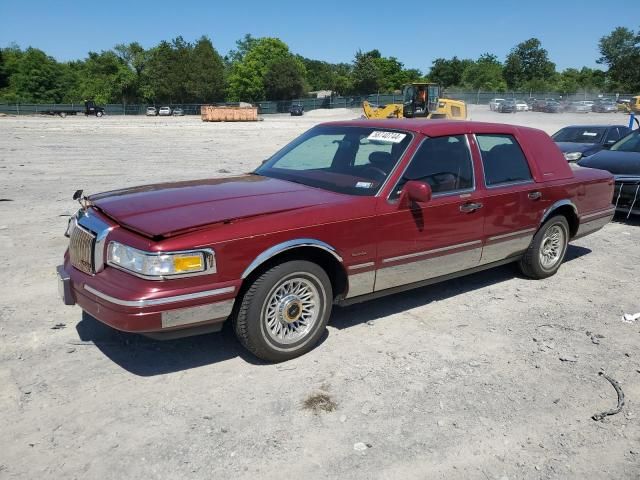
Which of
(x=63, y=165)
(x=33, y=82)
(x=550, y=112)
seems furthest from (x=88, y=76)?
(x=63, y=165)

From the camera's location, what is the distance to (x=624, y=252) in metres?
7.25

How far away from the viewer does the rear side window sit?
5.17 meters

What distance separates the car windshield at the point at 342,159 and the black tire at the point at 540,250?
2041 millimetres

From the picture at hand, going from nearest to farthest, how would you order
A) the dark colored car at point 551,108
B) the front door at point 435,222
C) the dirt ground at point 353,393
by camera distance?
the dirt ground at point 353,393 < the front door at point 435,222 < the dark colored car at point 551,108

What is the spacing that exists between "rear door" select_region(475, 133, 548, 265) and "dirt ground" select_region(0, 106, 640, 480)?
556 mm

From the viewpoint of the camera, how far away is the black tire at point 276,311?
371 centimetres

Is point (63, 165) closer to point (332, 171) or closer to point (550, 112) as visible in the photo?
point (332, 171)

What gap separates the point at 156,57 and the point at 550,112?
6224 centimetres

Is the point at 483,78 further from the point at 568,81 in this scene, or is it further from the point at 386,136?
the point at 386,136

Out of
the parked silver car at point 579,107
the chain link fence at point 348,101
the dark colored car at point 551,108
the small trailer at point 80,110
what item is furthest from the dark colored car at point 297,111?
the parked silver car at point 579,107

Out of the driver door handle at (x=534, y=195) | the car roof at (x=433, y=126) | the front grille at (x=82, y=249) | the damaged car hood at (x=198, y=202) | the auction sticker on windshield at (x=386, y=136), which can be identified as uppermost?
the car roof at (x=433, y=126)

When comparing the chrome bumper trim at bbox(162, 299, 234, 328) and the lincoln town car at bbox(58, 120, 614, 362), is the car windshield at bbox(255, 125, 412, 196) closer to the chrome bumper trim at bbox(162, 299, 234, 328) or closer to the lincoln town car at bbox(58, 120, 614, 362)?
the lincoln town car at bbox(58, 120, 614, 362)

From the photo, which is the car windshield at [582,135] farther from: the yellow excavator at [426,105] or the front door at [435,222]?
the yellow excavator at [426,105]

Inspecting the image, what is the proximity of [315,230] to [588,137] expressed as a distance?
1202 centimetres
